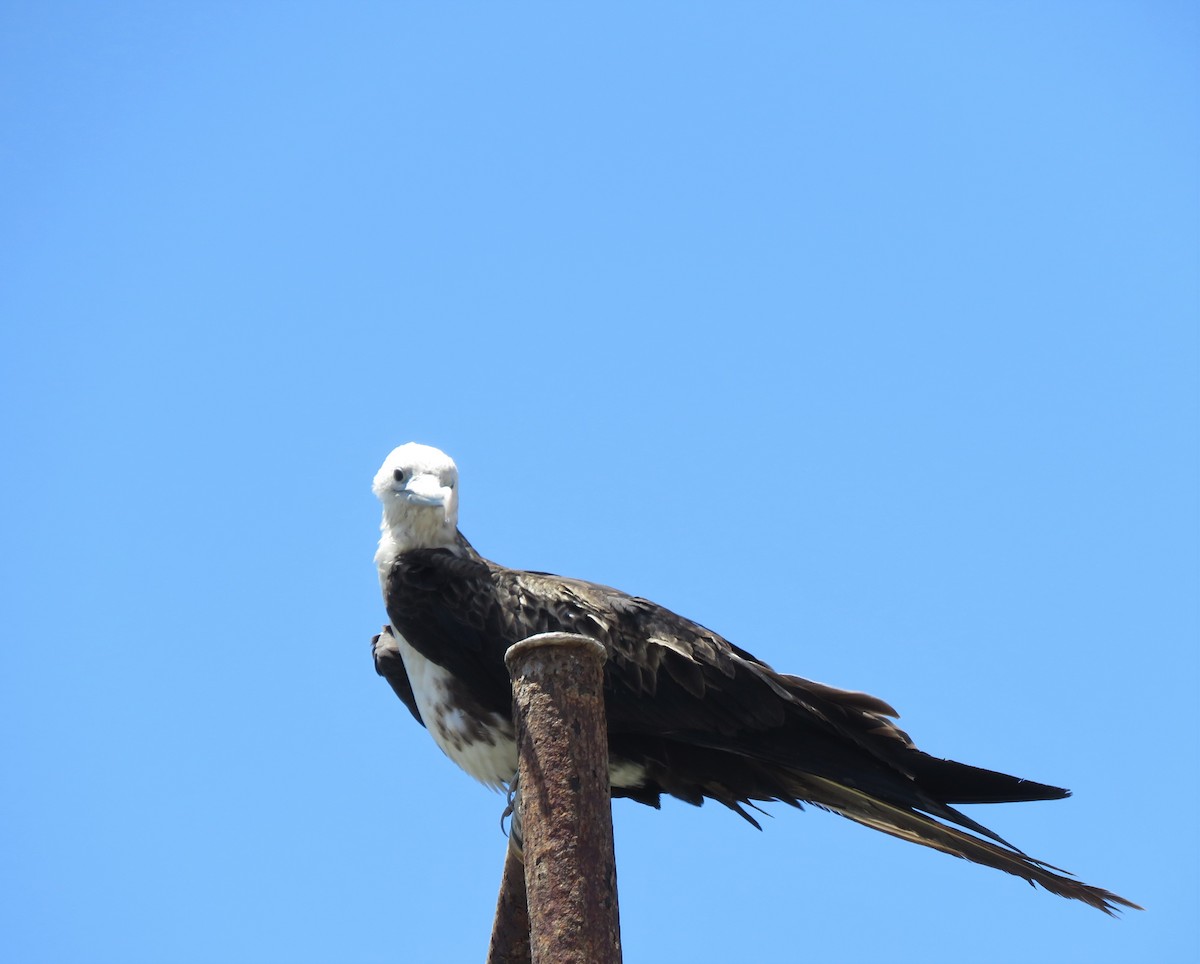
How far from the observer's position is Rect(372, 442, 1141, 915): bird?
22.2 ft

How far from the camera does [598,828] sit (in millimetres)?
4824

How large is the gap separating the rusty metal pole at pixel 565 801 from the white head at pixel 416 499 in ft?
8.61

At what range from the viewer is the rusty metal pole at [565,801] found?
4.62 m

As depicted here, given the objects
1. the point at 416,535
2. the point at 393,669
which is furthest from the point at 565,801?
the point at 393,669

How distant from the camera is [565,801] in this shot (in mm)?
4840

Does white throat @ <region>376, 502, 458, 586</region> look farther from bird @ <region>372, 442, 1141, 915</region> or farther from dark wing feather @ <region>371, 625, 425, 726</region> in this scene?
dark wing feather @ <region>371, 625, 425, 726</region>

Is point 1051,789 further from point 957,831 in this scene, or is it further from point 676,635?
point 676,635

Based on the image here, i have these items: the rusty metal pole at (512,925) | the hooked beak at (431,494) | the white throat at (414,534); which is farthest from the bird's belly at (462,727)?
the rusty metal pole at (512,925)

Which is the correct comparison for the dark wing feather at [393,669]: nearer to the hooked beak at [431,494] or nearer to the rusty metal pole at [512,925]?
the hooked beak at [431,494]

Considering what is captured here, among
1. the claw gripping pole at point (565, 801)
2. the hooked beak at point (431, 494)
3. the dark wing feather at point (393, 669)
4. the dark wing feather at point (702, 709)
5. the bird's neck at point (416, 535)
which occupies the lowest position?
the claw gripping pole at point (565, 801)

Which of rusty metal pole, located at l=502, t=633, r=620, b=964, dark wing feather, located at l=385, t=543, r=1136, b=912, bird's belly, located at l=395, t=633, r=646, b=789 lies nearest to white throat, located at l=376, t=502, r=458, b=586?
dark wing feather, located at l=385, t=543, r=1136, b=912

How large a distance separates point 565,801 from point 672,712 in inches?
85.1

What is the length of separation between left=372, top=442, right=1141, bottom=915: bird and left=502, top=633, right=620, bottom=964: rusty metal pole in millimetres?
1772

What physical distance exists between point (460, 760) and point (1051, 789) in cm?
276
